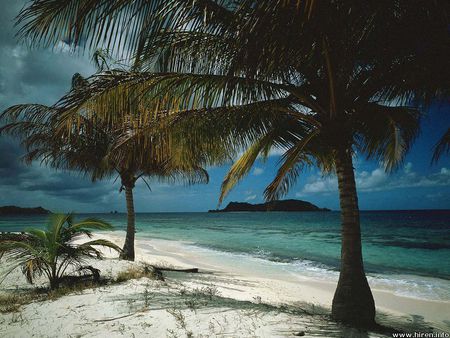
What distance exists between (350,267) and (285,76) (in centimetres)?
280

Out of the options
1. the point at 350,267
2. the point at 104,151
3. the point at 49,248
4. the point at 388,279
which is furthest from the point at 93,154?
the point at 388,279

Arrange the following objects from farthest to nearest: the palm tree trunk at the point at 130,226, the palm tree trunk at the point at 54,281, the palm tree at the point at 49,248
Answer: the palm tree trunk at the point at 130,226 < the palm tree trunk at the point at 54,281 < the palm tree at the point at 49,248

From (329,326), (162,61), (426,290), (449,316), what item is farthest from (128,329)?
(426,290)

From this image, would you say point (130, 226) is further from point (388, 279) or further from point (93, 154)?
point (388, 279)

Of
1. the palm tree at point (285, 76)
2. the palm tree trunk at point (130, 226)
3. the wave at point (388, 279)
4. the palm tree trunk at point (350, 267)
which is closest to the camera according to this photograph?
the palm tree at point (285, 76)

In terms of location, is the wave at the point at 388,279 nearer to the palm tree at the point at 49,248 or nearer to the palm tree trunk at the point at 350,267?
the palm tree trunk at the point at 350,267

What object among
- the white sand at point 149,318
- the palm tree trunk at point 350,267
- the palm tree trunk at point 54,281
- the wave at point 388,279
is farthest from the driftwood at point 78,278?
the wave at point 388,279

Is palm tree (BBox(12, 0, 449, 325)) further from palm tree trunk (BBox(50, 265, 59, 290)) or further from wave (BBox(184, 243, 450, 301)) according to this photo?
wave (BBox(184, 243, 450, 301))

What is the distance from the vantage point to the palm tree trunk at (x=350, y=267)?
416 centimetres

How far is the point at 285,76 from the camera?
4.15 metres

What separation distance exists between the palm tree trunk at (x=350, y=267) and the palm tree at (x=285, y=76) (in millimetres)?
14

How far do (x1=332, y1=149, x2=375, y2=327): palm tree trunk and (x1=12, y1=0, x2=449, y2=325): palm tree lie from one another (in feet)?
0.04

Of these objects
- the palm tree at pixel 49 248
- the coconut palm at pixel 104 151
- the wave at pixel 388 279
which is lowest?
the wave at pixel 388 279

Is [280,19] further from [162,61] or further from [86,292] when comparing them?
[86,292]
